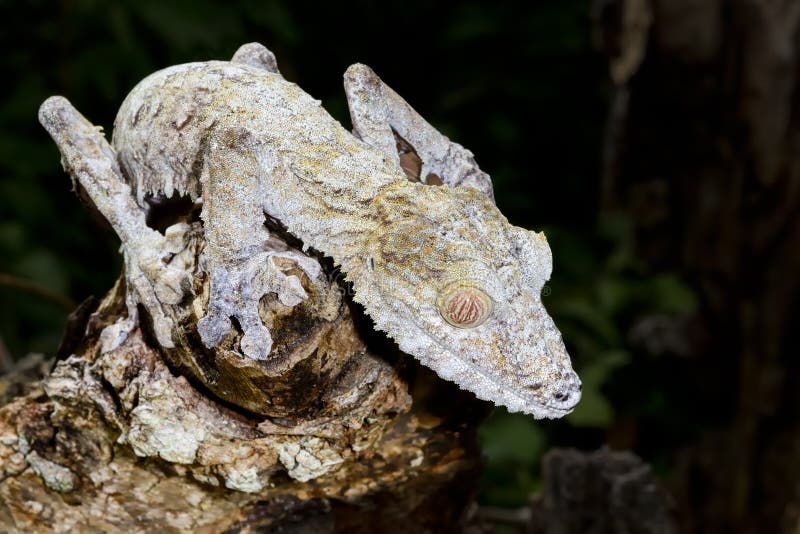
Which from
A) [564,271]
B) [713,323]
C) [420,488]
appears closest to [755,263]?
[713,323]

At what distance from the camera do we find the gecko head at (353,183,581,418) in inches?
85.1

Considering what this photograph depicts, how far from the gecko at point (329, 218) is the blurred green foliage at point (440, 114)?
9.09 ft

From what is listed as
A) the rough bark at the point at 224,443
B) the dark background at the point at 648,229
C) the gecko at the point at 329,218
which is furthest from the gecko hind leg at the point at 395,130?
the dark background at the point at 648,229

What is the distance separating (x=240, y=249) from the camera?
242 cm

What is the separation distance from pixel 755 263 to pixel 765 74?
1.39 meters

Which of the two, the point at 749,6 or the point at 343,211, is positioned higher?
the point at 749,6

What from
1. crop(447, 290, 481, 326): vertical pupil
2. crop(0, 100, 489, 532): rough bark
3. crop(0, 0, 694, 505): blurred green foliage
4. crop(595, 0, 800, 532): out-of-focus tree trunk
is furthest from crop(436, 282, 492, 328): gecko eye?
crop(595, 0, 800, 532): out-of-focus tree trunk

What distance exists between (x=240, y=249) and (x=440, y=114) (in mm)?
Answer: 5934

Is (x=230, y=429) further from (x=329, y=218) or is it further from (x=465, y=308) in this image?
(x=465, y=308)

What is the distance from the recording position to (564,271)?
24.0 feet

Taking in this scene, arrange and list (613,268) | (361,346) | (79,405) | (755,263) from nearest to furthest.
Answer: (361,346)
(79,405)
(755,263)
(613,268)

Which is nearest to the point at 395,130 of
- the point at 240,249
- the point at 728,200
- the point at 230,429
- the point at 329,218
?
the point at 329,218

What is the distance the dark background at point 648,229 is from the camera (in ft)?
19.6

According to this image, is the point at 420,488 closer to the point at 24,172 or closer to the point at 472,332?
the point at 472,332
